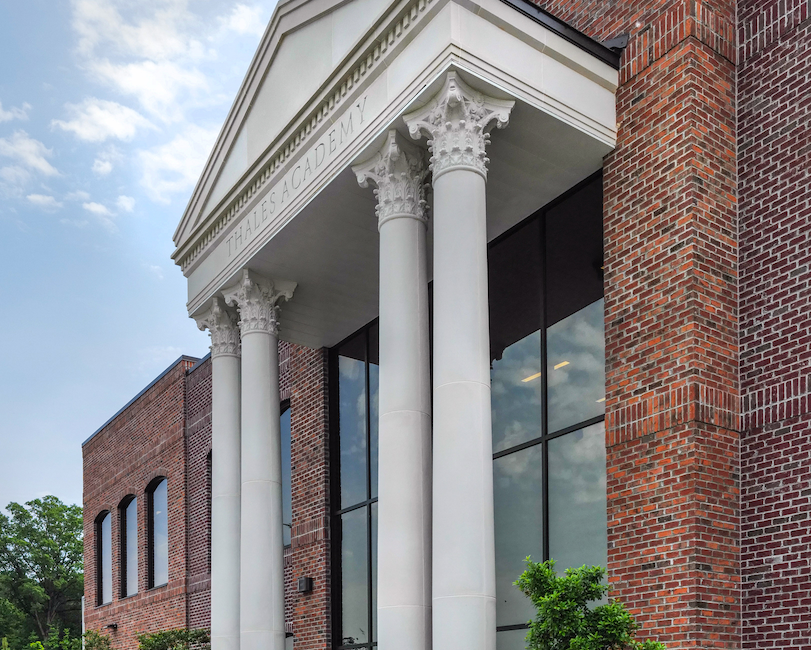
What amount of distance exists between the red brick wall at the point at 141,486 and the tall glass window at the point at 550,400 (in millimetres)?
13733

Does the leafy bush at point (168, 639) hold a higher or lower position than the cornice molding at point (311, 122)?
lower

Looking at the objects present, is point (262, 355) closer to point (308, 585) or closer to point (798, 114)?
point (308, 585)

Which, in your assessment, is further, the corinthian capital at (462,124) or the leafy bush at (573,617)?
the corinthian capital at (462,124)

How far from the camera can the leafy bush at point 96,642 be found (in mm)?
27703

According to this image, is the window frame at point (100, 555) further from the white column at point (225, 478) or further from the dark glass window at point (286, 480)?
the white column at point (225, 478)

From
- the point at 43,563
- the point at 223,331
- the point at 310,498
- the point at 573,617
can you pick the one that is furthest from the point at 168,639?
the point at 43,563

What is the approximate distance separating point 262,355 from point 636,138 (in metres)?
6.86

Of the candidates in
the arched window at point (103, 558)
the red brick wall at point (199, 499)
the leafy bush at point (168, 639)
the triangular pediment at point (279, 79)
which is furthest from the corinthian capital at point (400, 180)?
the arched window at point (103, 558)

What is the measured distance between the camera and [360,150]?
38.2ft

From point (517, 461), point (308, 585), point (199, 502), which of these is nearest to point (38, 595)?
point (199, 502)

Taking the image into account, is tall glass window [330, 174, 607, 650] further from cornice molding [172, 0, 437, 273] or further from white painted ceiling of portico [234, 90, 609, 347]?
cornice molding [172, 0, 437, 273]

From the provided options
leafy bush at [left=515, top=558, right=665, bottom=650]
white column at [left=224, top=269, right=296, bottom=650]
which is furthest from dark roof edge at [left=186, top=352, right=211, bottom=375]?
leafy bush at [left=515, top=558, right=665, bottom=650]

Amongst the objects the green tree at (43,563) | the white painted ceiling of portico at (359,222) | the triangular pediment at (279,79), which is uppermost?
the triangular pediment at (279,79)

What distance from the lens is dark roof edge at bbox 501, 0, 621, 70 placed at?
10.7m
